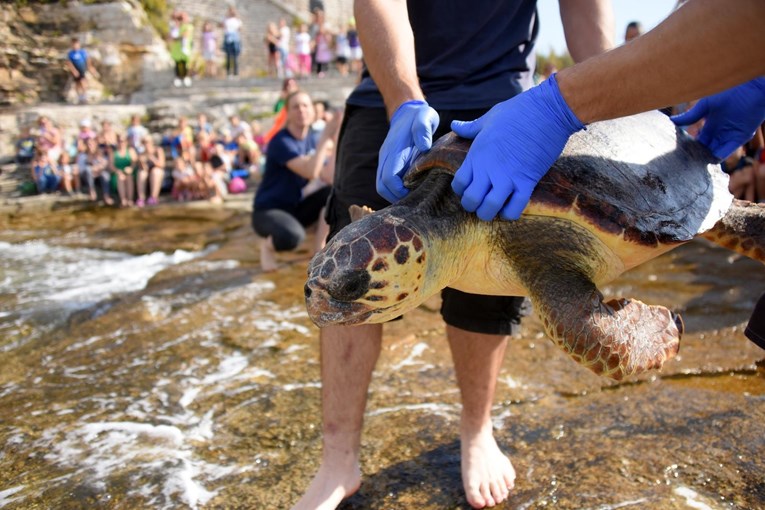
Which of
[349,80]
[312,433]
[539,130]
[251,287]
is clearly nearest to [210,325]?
[251,287]

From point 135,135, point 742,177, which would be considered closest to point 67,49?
point 135,135

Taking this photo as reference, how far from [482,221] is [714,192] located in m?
0.77

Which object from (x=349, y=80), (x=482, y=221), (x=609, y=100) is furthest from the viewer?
(x=349, y=80)

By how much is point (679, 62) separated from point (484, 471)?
45.2 inches

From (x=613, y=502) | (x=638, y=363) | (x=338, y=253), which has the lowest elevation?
(x=613, y=502)

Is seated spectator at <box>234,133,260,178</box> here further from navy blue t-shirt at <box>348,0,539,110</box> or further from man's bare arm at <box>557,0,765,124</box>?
man's bare arm at <box>557,0,765,124</box>

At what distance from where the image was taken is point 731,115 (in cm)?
176

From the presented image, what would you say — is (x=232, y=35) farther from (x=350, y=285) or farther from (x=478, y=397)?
(x=350, y=285)

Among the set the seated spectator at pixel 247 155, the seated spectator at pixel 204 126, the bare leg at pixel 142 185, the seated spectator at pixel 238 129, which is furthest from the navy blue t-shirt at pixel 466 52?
the seated spectator at pixel 204 126

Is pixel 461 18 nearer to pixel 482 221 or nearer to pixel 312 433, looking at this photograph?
pixel 482 221

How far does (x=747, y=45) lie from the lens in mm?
1050

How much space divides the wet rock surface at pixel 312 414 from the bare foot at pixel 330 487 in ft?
0.26

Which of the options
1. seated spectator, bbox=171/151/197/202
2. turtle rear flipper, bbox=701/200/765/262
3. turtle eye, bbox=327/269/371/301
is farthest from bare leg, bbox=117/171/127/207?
turtle rear flipper, bbox=701/200/765/262

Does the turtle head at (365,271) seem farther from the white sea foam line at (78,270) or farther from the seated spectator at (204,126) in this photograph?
the seated spectator at (204,126)
